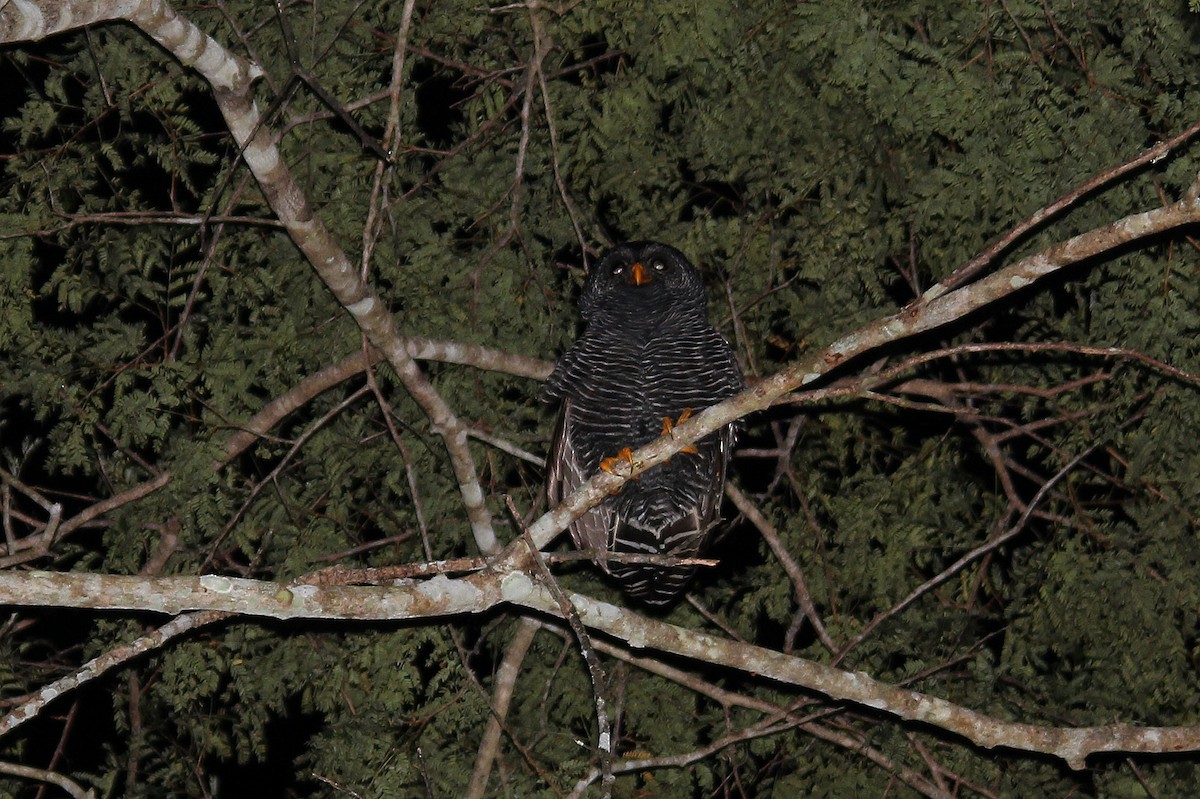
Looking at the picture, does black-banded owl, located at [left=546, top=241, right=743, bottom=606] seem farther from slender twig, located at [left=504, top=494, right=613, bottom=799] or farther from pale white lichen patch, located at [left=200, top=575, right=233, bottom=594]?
pale white lichen patch, located at [left=200, top=575, right=233, bottom=594]

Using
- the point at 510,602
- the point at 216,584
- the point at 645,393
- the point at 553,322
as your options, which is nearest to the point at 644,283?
the point at 645,393

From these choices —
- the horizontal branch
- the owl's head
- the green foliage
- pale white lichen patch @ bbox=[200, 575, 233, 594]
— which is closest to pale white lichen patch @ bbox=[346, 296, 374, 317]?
the green foliage

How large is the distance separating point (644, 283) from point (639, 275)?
0.15 feet

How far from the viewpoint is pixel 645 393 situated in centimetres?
488

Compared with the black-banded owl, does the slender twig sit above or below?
above

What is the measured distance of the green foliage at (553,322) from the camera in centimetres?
430

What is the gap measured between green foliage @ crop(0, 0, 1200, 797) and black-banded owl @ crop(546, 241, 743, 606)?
235mm

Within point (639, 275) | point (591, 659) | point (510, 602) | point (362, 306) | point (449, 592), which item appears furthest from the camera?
point (639, 275)

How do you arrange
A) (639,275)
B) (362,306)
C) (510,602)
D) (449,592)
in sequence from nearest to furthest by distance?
(449,592) → (510,602) → (362,306) → (639,275)

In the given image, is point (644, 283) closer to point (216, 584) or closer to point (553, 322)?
point (553, 322)

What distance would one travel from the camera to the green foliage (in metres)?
4.30

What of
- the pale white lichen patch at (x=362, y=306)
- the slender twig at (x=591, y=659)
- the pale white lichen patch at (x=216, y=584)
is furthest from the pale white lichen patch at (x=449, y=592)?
the pale white lichen patch at (x=362, y=306)

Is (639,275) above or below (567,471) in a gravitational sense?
above

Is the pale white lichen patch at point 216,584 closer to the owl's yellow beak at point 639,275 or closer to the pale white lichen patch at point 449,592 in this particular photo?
the pale white lichen patch at point 449,592
